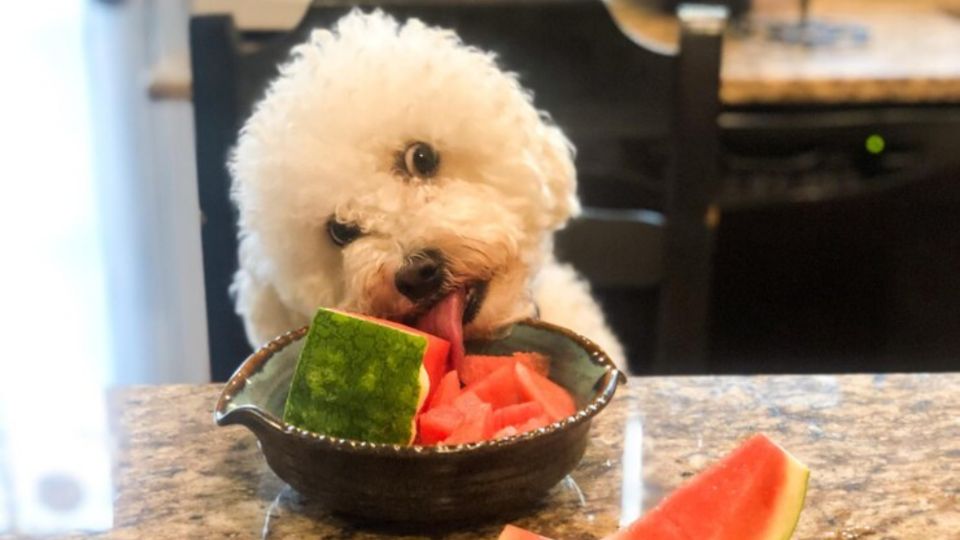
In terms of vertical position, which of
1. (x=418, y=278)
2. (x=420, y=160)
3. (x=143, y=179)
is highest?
(x=420, y=160)

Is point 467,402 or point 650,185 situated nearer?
point 467,402

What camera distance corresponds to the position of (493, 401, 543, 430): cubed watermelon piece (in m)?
0.80

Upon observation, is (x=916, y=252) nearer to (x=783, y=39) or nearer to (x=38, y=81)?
(x=783, y=39)

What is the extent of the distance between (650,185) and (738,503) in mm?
1225

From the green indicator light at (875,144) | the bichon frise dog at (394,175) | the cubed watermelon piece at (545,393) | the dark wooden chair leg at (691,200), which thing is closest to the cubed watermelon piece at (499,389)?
the cubed watermelon piece at (545,393)

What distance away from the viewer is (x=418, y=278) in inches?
44.1

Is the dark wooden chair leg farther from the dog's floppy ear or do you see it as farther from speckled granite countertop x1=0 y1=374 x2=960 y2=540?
speckled granite countertop x1=0 y1=374 x2=960 y2=540

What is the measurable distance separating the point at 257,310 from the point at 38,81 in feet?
6.22

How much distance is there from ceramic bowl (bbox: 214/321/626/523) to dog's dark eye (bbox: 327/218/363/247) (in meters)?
0.44

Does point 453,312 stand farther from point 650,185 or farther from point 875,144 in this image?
point 875,144

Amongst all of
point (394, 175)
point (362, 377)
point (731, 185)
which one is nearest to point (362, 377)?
point (362, 377)

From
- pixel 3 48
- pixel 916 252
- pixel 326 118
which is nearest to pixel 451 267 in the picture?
pixel 326 118

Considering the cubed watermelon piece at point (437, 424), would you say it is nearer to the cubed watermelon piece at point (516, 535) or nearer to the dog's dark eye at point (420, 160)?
the cubed watermelon piece at point (516, 535)

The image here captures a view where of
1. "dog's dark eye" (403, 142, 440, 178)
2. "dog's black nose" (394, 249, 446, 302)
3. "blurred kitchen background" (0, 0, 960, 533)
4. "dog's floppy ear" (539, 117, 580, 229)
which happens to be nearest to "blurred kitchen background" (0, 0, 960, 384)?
"blurred kitchen background" (0, 0, 960, 533)
